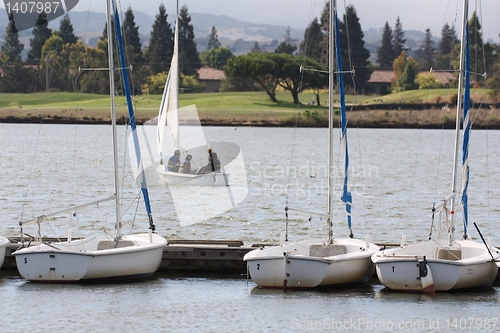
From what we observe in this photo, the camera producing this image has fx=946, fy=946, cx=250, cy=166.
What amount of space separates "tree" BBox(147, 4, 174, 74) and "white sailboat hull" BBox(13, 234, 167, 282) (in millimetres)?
127543

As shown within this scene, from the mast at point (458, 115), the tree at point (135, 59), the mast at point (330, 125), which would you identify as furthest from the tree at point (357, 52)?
the mast at point (330, 125)

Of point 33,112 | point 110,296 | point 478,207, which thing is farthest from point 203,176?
point 33,112

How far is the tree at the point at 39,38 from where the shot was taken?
16500cm

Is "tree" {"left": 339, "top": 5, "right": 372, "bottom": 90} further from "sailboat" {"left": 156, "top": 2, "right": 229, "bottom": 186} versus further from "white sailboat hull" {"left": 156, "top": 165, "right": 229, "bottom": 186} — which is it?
"white sailboat hull" {"left": 156, "top": 165, "right": 229, "bottom": 186}

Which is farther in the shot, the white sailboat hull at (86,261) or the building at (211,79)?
the building at (211,79)

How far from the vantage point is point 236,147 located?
7912 cm

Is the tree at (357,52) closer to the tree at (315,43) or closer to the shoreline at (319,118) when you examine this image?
the tree at (315,43)

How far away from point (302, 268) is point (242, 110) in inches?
4071

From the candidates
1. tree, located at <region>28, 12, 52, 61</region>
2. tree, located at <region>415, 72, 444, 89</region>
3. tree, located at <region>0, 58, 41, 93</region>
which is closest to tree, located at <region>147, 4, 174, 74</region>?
tree, located at <region>0, 58, 41, 93</region>

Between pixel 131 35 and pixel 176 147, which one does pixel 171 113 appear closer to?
pixel 176 147

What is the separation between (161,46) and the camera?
15788 cm

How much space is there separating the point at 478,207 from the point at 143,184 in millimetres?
20328

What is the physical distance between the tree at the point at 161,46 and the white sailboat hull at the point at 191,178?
107091 millimetres

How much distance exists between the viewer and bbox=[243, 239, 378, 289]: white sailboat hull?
19.5 metres
